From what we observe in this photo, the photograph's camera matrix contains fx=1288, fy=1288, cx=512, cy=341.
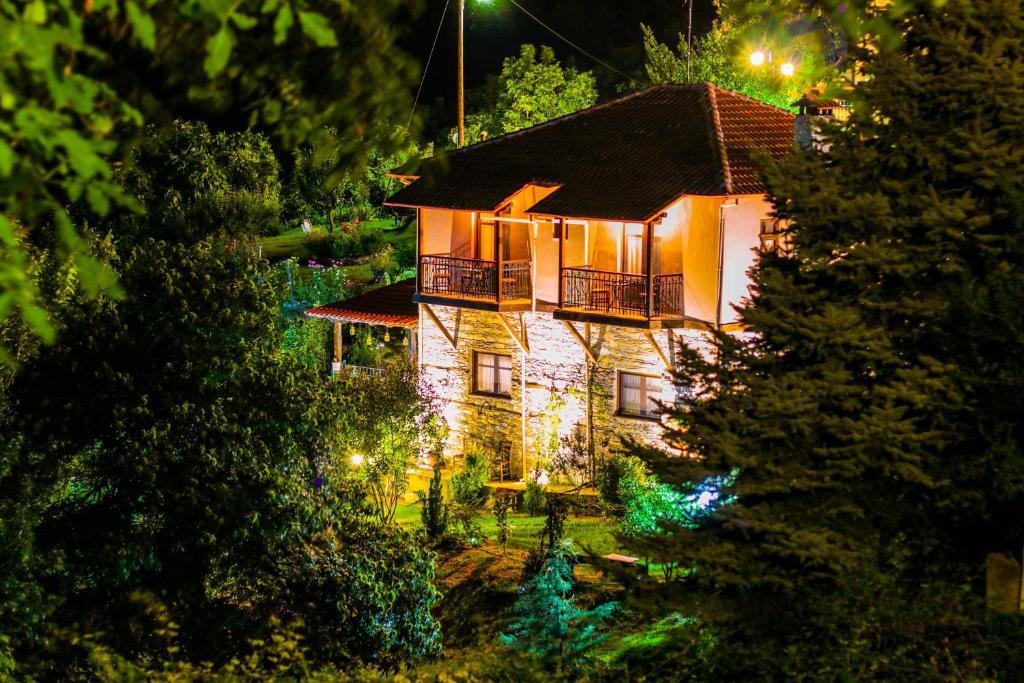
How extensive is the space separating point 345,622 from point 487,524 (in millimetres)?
9392

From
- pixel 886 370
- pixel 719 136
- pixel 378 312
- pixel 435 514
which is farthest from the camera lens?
pixel 378 312

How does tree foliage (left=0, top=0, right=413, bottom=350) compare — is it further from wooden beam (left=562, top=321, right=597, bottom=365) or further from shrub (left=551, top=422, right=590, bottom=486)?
shrub (left=551, top=422, right=590, bottom=486)

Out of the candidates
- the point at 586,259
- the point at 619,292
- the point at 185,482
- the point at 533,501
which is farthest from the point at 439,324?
the point at 185,482

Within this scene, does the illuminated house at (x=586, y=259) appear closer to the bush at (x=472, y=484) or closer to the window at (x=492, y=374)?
the window at (x=492, y=374)

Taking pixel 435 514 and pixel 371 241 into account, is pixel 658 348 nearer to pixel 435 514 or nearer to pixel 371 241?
pixel 435 514

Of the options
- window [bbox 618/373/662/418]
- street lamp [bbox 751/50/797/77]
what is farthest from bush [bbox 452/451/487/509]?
street lamp [bbox 751/50/797/77]

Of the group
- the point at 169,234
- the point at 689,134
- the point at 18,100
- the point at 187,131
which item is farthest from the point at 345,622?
the point at 187,131

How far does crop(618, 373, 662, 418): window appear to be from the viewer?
1033 inches

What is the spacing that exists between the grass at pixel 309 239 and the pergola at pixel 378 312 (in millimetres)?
11079

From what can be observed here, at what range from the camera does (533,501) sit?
24688 millimetres

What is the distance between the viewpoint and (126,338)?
14.4 meters

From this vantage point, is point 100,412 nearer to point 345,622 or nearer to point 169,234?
point 345,622

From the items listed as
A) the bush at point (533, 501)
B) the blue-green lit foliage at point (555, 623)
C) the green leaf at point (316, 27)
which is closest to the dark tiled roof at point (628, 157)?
the bush at point (533, 501)

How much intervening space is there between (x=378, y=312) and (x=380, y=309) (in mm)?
278
